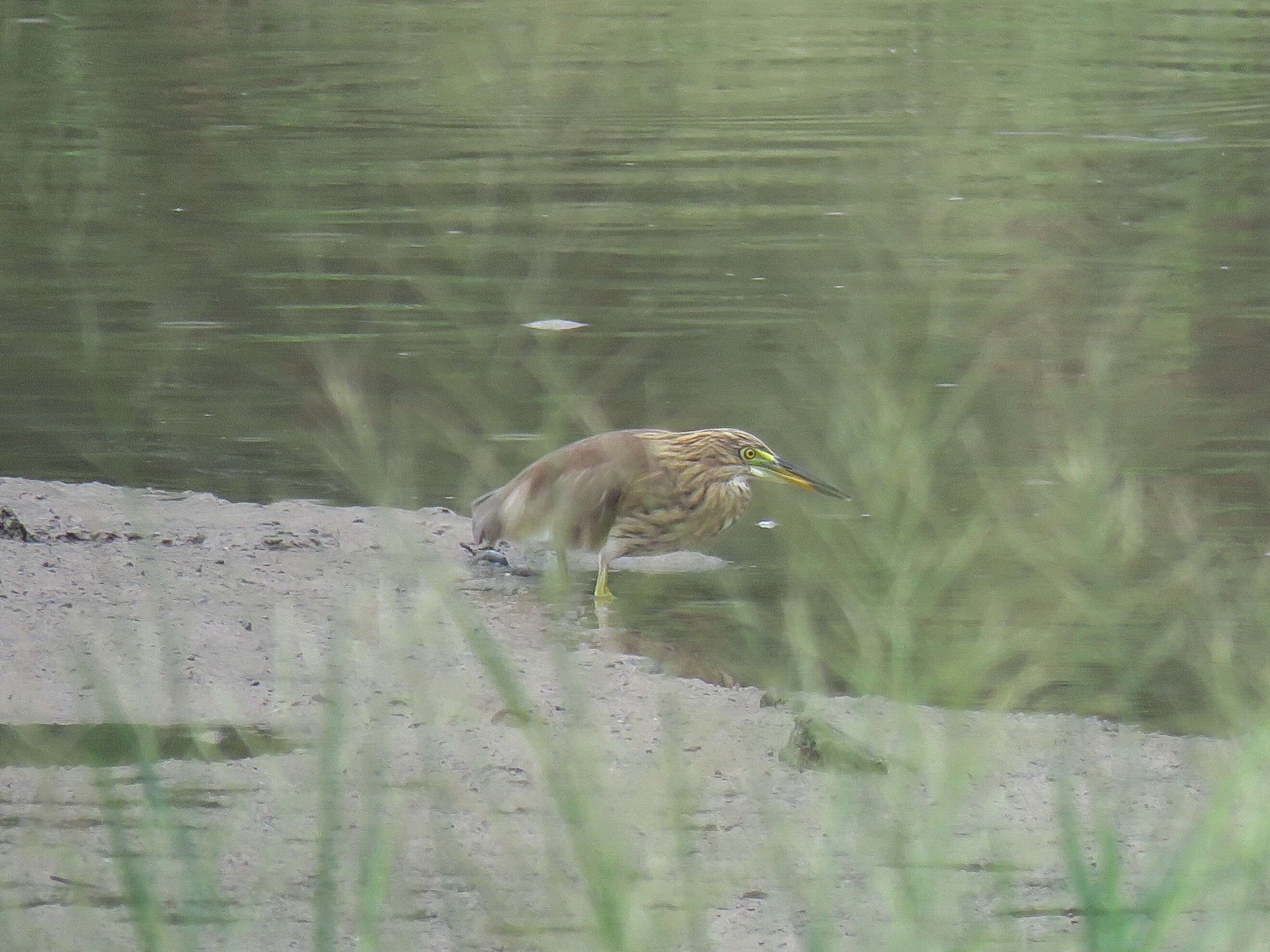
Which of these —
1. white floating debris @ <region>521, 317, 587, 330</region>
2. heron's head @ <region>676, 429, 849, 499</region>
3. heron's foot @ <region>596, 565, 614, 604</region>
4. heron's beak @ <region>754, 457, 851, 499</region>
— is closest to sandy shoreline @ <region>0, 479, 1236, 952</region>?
A: heron's foot @ <region>596, 565, 614, 604</region>

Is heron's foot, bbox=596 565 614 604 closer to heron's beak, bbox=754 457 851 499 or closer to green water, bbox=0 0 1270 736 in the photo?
green water, bbox=0 0 1270 736

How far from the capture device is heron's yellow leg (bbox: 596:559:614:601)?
591cm

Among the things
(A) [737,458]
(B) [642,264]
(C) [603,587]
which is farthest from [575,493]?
(B) [642,264]

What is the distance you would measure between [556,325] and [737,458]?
2.91 metres

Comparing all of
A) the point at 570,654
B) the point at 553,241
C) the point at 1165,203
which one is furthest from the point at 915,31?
the point at 570,654

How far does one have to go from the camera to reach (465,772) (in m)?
4.32

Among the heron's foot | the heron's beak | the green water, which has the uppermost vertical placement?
the heron's beak

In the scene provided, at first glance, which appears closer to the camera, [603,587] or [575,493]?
[575,493]

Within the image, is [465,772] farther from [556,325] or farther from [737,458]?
[556,325]

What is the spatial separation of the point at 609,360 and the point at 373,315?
154 cm

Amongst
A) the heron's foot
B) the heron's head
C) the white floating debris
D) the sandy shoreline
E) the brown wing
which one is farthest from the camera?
the white floating debris

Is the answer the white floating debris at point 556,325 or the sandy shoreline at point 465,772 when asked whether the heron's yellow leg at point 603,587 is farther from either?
the white floating debris at point 556,325

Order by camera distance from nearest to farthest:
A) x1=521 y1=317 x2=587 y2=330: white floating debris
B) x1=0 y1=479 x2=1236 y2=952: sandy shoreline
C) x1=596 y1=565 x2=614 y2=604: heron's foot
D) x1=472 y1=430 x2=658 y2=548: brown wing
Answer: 1. x1=0 y1=479 x2=1236 y2=952: sandy shoreline
2. x1=472 y1=430 x2=658 y2=548: brown wing
3. x1=596 y1=565 x2=614 y2=604: heron's foot
4. x1=521 y1=317 x2=587 y2=330: white floating debris

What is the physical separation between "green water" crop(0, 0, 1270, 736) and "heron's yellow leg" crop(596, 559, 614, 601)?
17 cm
